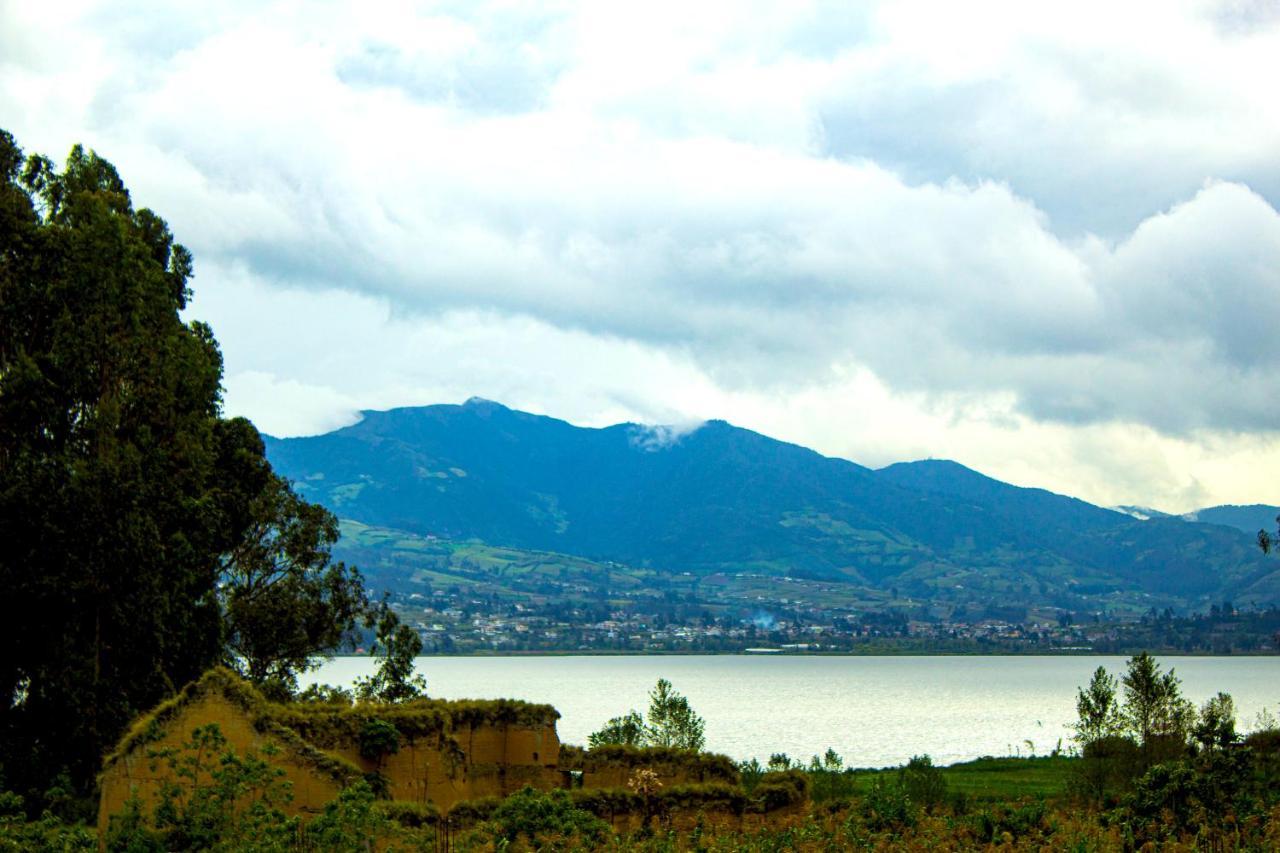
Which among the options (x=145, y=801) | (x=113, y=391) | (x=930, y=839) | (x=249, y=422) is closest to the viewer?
(x=930, y=839)

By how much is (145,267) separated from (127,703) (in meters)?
13.4

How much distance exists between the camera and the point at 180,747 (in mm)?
25828

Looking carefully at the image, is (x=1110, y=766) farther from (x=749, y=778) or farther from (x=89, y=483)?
(x=89, y=483)

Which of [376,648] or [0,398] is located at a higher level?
[0,398]

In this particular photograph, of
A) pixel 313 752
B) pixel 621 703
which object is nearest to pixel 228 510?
pixel 313 752

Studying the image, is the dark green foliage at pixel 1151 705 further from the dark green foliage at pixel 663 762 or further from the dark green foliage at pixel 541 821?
the dark green foliage at pixel 541 821

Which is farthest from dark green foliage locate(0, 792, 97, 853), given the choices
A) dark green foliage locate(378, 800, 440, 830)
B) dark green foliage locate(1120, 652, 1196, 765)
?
dark green foliage locate(1120, 652, 1196, 765)

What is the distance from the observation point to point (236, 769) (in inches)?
869

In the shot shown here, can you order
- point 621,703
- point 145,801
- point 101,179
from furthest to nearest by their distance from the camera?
point 621,703 < point 101,179 < point 145,801

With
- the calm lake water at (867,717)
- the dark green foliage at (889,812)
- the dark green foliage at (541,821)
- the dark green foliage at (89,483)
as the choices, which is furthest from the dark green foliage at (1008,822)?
the calm lake water at (867,717)

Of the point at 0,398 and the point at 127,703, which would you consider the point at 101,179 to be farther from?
the point at 127,703

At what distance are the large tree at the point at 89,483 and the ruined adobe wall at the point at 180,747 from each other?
7.10 metres

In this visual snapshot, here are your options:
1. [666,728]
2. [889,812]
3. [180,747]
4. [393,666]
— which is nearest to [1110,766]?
[666,728]

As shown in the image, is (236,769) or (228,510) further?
(228,510)
